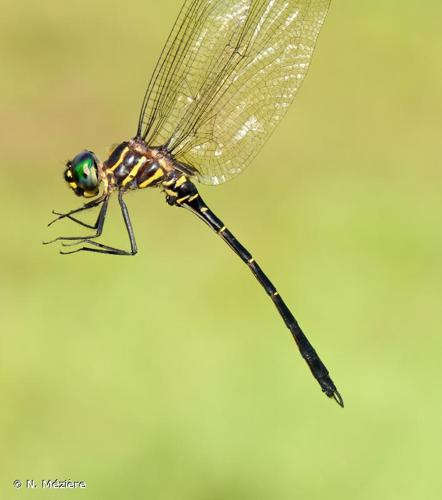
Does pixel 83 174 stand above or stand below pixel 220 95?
below

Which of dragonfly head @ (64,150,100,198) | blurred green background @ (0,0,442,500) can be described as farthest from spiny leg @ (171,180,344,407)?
blurred green background @ (0,0,442,500)

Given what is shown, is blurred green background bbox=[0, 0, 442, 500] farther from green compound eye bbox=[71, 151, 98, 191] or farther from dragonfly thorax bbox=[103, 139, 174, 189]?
green compound eye bbox=[71, 151, 98, 191]

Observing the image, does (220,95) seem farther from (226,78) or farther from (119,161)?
(119,161)

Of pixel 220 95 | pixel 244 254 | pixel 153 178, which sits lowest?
pixel 244 254

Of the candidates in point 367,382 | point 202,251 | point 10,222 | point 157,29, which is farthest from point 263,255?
point 157,29

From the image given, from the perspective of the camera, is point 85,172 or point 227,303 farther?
point 227,303

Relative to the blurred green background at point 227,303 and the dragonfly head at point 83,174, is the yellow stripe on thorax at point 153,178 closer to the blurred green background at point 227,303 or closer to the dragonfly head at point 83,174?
the dragonfly head at point 83,174

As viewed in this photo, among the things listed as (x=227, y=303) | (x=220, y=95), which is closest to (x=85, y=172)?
(x=220, y=95)
